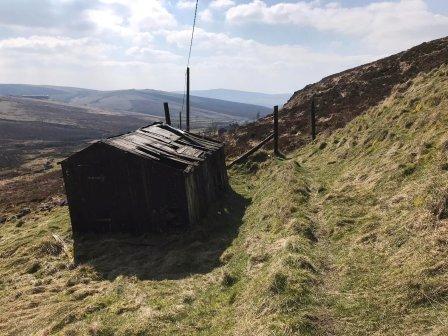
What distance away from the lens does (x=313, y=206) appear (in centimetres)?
1739

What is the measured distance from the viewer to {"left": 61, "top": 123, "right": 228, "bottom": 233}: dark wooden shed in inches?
807

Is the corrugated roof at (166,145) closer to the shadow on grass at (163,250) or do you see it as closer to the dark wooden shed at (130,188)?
the dark wooden shed at (130,188)

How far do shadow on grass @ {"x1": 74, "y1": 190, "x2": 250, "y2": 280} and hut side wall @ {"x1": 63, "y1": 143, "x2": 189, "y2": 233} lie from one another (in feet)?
2.38

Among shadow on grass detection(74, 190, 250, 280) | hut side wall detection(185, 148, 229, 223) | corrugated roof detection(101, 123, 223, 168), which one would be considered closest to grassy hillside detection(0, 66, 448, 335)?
shadow on grass detection(74, 190, 250, 280)

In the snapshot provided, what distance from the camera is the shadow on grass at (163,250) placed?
635 inches

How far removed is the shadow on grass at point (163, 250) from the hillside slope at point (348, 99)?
54.3 ft

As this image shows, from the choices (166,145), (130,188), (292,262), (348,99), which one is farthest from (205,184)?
(348,99)

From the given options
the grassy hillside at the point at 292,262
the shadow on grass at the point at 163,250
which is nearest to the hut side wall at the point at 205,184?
the shadow on grass at the point at 163,250

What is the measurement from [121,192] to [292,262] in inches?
457

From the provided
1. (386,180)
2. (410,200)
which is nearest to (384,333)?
(410,200)

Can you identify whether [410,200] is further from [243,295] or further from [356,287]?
[243,295]

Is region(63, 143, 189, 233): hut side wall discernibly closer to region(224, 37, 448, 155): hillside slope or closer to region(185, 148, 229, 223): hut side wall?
region(185, 148, 229, 223): hut side wall

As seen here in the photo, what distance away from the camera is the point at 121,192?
20984mm

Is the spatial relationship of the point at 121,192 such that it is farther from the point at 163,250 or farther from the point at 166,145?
the point at 166,145
